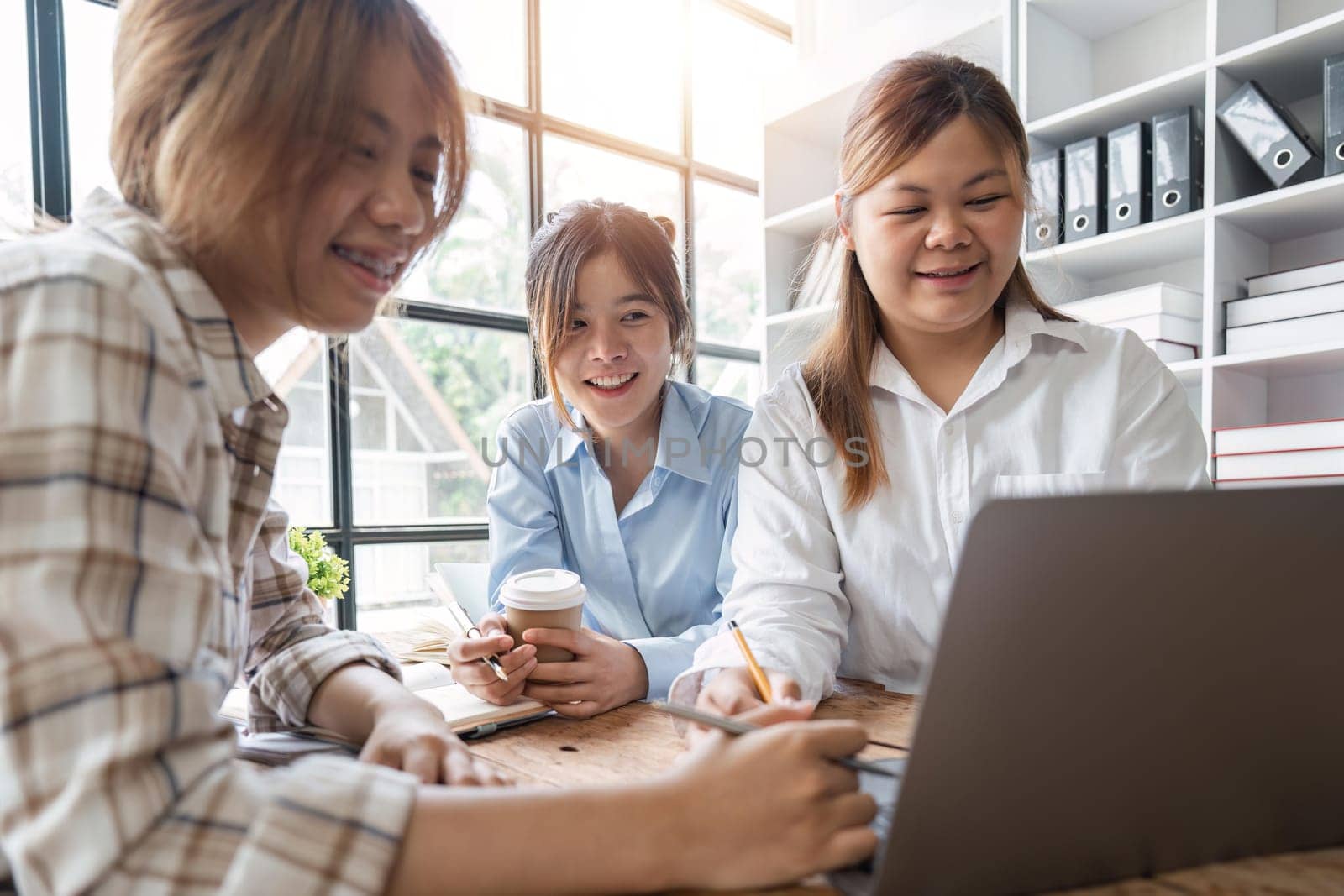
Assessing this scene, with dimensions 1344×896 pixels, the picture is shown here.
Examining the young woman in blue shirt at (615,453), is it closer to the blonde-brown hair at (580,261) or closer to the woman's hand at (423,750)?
the blonde-brown hair at (580,261)

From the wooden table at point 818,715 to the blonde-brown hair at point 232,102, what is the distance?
52cm

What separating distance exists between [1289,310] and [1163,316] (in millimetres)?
269

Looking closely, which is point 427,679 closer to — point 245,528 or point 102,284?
point 245,528

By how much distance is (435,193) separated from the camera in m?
0.89

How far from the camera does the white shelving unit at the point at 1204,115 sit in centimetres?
208

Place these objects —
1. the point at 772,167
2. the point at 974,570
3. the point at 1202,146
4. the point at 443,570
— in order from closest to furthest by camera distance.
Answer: the point at 974,570, the point at 443,570, the point at 1202,146, the point at 772,167

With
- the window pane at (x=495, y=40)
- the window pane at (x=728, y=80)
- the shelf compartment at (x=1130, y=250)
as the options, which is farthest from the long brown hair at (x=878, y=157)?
the window pane at (x=728, y=80)

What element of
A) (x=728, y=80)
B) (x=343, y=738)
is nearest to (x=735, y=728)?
(x=343, y=738)

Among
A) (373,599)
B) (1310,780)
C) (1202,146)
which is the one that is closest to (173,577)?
(1310,780)

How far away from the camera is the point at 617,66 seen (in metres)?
4.19

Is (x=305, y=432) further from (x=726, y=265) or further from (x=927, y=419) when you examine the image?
(x=927, y=419)

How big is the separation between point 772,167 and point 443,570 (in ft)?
8.60

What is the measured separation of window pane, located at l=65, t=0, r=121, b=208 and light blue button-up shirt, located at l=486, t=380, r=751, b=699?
7.13ft

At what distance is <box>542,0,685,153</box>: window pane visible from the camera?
156 inches
